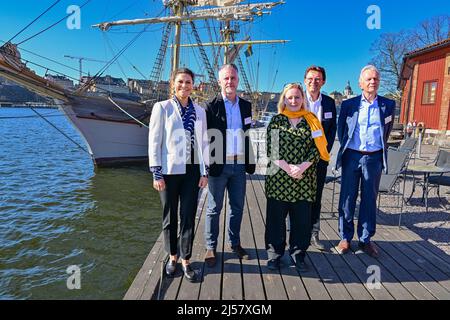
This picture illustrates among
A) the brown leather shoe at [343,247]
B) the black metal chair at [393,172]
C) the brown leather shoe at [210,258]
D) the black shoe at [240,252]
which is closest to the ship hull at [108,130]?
the black metal chair at [393,172]

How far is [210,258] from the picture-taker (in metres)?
3.25

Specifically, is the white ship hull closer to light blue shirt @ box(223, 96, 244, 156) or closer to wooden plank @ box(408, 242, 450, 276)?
light blue shirt @ box(223, 96, 244, 156)

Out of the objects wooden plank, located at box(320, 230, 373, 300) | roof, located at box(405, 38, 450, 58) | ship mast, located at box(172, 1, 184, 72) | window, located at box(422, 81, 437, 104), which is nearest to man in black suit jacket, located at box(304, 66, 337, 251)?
wooden plank, located at box(320, 230, 373, 300)

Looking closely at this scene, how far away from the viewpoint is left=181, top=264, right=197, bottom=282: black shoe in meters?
2.91

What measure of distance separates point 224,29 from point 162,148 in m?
31.9

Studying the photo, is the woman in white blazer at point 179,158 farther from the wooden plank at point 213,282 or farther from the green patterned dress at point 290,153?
the green patterned dress at point 290,153

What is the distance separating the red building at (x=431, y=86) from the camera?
1781 centimetres

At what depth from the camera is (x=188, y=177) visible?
3004 mm

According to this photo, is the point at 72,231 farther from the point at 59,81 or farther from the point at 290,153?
the point at 59,81

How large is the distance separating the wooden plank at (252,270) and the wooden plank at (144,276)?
852 mm

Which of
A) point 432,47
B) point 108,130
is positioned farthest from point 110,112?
A: point 432,47

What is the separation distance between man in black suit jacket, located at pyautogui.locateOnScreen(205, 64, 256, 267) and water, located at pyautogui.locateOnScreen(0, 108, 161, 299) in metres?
2.23
